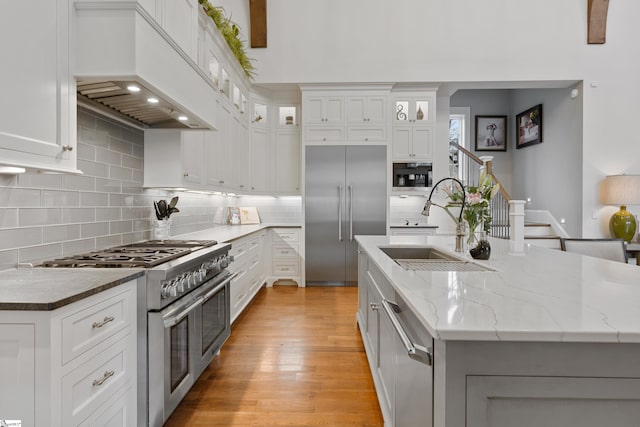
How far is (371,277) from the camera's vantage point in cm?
229

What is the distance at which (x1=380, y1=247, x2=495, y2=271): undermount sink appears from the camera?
1807mm

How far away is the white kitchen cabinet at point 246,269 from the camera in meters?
3.35

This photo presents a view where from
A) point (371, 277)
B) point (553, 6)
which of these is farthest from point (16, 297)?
point (553, 6)

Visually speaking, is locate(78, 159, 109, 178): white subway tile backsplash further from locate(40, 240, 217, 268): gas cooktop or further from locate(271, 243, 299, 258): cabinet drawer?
locate(271, 243, 299, 258): cabinet drawer

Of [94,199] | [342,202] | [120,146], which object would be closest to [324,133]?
[342,202]

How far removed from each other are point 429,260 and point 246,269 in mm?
2319

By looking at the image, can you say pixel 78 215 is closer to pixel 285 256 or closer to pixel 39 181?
pixel 39 181

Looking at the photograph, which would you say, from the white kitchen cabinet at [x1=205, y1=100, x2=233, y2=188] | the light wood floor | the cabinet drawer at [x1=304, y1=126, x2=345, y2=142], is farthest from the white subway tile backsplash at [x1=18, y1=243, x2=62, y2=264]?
the cabinet drawer at [x1=304, y1=126, x2=345, y2=142]

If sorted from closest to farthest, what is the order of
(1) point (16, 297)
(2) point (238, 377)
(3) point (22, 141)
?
(1) point (16, 297), (3) point (22, 141), (2) point (238, 377)

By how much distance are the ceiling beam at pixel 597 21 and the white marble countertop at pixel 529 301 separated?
16.0ft

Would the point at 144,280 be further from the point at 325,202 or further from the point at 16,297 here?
the point at 325,202

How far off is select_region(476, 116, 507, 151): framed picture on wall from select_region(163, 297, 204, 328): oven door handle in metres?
7.11

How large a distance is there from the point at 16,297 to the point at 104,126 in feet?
A: 4.71

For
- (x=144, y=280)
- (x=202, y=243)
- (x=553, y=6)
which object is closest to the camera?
(x=144, y=280)
